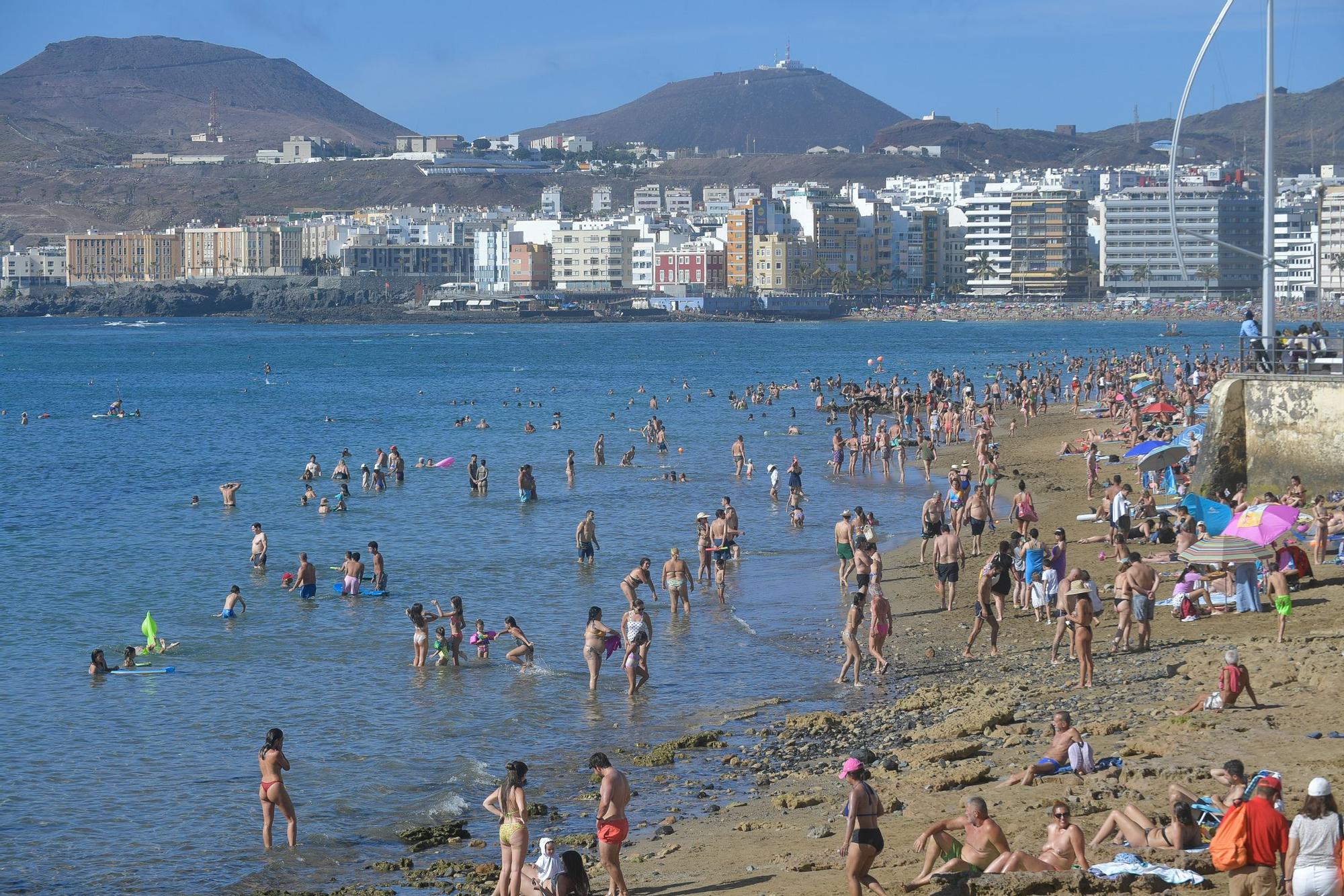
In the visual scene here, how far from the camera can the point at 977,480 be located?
29.7 m

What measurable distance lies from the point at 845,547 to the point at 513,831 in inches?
492

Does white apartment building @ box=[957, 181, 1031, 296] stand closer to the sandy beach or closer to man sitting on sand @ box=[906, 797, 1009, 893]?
the sandy beach

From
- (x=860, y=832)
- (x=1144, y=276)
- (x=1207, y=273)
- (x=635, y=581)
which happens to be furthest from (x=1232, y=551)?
(x=1144, y=276)

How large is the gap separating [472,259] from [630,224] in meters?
24.4

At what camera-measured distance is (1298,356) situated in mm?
23703

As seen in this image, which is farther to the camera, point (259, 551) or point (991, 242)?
point (991, 242)

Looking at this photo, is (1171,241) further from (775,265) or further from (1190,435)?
(1190,435)

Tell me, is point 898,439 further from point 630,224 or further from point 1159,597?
point 630,224

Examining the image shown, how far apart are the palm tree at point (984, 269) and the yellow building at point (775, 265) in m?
20.6

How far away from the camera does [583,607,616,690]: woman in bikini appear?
1664cm

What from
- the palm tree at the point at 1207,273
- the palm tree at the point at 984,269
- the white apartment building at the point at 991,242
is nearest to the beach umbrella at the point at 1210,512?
the palm tree at the point at 1207,273

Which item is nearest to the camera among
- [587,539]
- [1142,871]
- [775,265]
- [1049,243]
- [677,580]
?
[1142,871]

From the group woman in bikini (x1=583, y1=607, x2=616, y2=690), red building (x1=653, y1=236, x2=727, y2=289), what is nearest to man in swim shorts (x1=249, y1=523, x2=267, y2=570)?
woman in bikini (x1=583, y1=607, x2=616, y2=690)

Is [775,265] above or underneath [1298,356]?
above
